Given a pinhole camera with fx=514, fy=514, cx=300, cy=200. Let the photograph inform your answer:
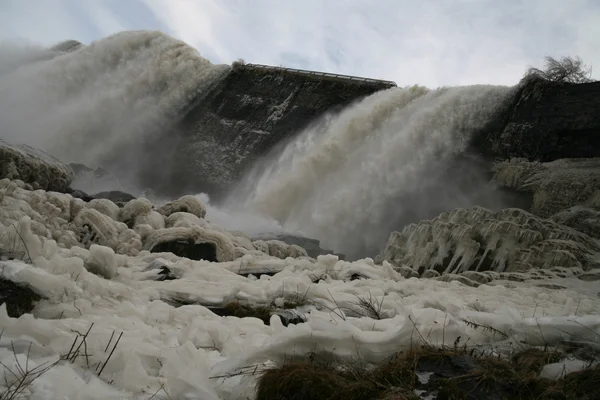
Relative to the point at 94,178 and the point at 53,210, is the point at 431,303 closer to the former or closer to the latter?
the point at 53,210

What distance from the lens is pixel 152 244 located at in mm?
7730

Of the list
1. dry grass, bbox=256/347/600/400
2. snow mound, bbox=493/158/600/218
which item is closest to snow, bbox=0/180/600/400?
dry grass, bbox=256/347/600/400

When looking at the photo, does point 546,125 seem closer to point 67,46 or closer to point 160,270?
point 160,270

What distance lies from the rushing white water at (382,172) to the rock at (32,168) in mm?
6397

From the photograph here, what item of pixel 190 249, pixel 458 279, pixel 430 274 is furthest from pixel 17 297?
pixel 430 274

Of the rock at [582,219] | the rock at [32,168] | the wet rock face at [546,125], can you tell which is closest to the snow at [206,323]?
the rock at [582,219]

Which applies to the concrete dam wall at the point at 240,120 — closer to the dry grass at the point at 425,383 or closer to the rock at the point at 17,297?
the rock at the point at 17,297

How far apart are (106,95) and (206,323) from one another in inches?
903

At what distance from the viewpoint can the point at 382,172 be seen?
14.3 metres

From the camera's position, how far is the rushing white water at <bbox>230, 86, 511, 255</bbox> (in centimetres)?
1335

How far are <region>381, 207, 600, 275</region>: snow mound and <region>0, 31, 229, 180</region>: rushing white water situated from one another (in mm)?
17842

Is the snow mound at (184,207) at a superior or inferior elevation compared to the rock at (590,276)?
superior

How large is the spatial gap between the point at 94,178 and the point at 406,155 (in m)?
11.1

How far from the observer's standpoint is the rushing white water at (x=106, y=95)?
2353 cm
